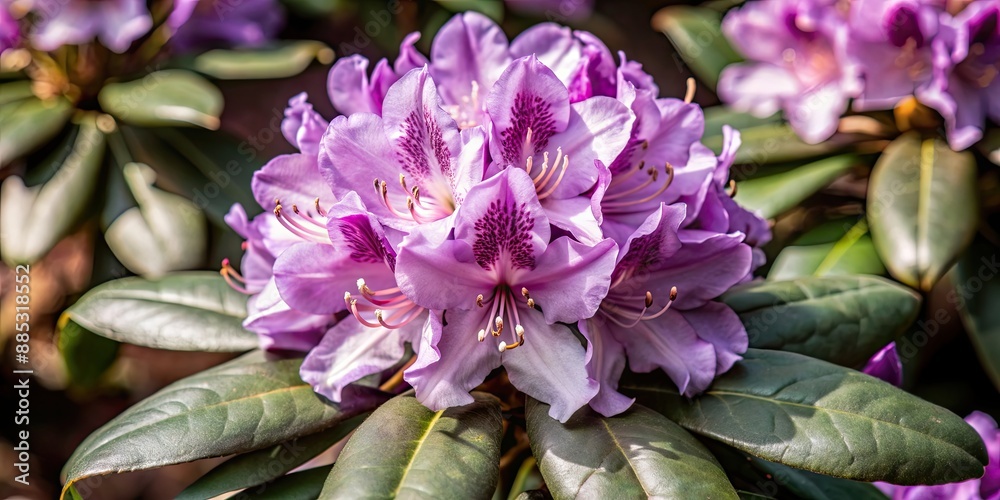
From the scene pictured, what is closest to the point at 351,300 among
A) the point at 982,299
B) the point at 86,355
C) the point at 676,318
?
the point at 676,318

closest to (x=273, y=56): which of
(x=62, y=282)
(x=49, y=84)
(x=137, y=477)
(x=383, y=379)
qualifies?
(x=49, y=84)

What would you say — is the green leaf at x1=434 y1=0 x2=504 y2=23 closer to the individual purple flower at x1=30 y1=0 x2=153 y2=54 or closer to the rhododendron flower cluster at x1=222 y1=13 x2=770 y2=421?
the individual purple flower at x1=30 y1=0 x2=153 y2=54

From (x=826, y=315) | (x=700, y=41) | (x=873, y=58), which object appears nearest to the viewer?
(x=826, y=315)

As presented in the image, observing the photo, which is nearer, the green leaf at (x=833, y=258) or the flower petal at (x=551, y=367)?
the flower petal at (x=551, y=367)

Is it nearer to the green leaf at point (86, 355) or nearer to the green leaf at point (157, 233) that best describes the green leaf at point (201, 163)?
the green leaf at point (157, 233)

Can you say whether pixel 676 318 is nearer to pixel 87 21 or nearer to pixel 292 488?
pixel 292 488

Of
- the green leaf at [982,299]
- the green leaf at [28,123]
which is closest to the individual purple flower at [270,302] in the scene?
the green leaf at [28,123]
